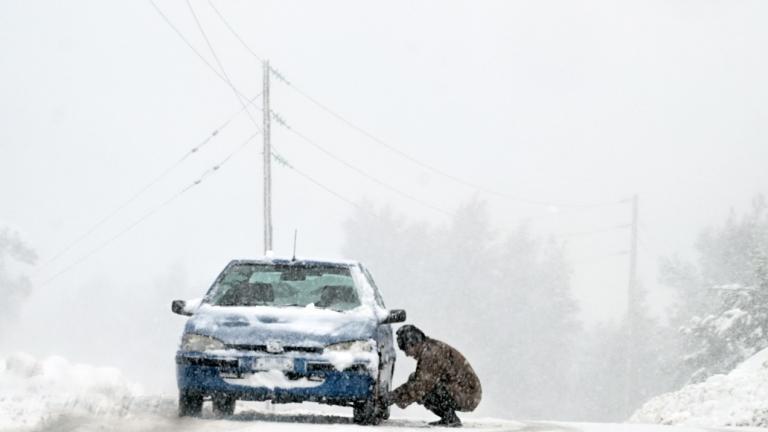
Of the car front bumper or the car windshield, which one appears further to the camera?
the car windshield

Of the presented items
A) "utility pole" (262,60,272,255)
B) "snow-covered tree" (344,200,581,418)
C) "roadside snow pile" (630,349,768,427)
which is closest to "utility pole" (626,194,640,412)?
"snow-covered tree" (344,200,581,418)

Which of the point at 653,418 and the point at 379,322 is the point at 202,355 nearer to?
the point at 379,322

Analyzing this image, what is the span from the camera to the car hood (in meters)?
11.5

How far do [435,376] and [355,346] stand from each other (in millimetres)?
1154

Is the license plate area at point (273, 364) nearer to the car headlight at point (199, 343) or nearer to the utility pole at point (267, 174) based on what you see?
the car headlight at point (199, 343)

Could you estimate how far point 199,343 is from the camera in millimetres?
11562

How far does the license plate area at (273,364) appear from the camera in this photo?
11.4 metres

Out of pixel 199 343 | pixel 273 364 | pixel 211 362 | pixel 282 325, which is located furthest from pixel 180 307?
pixel 273 364

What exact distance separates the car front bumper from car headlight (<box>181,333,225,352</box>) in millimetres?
70

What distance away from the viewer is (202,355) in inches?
452

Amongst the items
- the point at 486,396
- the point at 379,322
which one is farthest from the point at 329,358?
the point at 486,396

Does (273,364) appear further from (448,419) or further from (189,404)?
(448,419)

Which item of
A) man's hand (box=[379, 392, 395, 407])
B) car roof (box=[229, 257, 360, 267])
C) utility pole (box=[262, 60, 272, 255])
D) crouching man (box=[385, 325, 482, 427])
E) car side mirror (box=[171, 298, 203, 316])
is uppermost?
utility pole (box=[262, 60, 272, 255])

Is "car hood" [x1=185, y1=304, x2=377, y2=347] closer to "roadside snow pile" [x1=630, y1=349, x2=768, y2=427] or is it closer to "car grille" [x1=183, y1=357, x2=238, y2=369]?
"car grille" [x1=183, y1=357, x2=238, y2=369]
